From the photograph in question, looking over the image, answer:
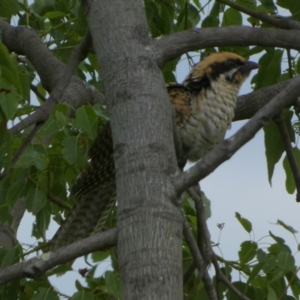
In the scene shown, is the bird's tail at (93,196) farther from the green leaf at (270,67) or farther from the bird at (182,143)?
the green leaf at (270,67)

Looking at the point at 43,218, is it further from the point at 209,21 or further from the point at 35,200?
the point at 209,21

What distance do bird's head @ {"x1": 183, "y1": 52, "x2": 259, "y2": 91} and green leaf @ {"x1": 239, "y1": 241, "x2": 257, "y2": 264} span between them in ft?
4.15

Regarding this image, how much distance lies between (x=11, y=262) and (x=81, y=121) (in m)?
0.57

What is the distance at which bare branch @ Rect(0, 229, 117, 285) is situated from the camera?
2.09m

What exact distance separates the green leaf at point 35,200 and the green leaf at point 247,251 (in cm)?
76

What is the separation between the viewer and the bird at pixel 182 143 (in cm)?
396

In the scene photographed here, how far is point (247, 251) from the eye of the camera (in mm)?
3197

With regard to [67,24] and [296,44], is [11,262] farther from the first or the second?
[67,24]

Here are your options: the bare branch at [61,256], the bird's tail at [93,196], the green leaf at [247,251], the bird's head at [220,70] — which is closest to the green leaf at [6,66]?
the bare branch at [61,256]

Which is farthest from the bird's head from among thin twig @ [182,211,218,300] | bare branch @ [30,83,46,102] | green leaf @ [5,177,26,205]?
thin twig @ [182,211,218,300]

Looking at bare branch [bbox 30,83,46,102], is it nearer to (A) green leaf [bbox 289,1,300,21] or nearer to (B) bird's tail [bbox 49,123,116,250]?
(B) bird's tail [bbox 49,123,116,250]

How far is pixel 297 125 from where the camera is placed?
377 cm

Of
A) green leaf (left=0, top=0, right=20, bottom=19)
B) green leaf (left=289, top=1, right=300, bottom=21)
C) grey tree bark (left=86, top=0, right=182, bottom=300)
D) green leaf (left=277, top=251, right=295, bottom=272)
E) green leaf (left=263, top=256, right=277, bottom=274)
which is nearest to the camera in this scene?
grey tree bark (left=86, top=0, right=182, bottom=300)

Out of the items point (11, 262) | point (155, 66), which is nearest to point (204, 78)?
point (11, 262)
